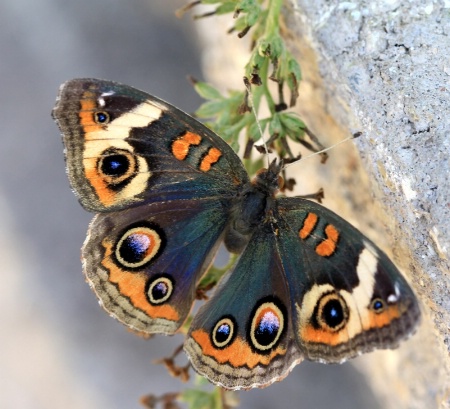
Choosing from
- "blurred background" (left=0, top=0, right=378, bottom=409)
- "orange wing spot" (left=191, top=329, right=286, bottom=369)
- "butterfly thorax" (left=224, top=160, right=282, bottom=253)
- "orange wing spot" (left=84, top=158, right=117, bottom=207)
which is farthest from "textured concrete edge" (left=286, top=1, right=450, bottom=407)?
"blurred background" (left=0, top=0, right=378, bottom=409)

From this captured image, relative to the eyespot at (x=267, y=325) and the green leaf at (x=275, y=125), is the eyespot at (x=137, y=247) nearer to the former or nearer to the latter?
the eyespot at (x=267, y=325)

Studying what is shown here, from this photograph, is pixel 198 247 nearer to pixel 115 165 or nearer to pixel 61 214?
pixel 115 165

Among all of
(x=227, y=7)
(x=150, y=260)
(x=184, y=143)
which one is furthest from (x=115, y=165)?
(x=227, y=7)

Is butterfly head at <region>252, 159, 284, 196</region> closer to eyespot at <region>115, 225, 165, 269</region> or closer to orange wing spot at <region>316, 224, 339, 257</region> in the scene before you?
orange wing spot at <region>316, 224, 339, 257</region>

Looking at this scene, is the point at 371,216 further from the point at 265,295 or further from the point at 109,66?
the point at 109,66

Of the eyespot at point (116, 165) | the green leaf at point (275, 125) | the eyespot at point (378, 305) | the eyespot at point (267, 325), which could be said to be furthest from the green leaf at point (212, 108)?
the eyespot at point (378, 305)

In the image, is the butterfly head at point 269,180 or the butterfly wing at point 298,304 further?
the butterfly head at point 269,180

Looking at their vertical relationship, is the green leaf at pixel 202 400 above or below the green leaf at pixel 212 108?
below

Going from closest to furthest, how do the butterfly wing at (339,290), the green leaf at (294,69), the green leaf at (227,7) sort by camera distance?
the butterfly wing at (339,290)
the green leaf at (294,69)
the green leaf at (227,7)
